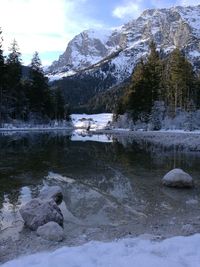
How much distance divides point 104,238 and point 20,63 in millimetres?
77863

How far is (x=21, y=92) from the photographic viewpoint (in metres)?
83.3

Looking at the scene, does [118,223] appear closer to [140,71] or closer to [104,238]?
[104,238]

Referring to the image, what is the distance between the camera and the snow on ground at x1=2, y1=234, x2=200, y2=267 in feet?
24.2

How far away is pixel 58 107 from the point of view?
11438cm

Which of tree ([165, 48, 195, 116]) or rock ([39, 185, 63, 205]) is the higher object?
tree ([165, 48, 195, 116])

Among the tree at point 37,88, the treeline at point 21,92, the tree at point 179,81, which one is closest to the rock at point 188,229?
the tree at point 179,81

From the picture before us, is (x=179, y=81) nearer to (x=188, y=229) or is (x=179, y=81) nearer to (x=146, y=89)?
(x=146, y=89)

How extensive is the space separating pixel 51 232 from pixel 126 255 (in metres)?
2.32

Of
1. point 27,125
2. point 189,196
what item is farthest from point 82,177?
point 27,125

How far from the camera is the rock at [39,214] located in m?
10.3

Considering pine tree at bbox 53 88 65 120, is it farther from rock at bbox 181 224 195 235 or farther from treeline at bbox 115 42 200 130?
rock at bbox 181 224 195 235

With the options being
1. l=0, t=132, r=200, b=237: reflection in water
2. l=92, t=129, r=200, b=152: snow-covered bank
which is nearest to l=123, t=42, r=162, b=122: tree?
l=92, t=129, r=200, b=152: snow-covered bank

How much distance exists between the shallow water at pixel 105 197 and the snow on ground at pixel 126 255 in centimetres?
92

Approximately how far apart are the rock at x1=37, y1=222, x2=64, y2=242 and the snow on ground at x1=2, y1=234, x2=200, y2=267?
37.1 inches
